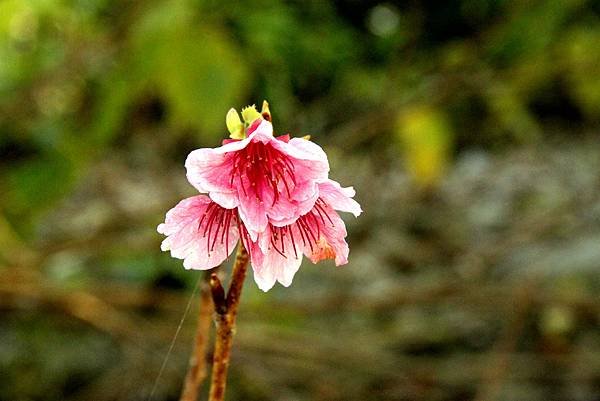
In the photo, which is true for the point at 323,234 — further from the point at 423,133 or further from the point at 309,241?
the point at 423,133

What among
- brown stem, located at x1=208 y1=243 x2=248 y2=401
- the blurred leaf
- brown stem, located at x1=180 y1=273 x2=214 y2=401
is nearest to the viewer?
brown stem, located at x1=208 y1=243 x2=248 y2=401

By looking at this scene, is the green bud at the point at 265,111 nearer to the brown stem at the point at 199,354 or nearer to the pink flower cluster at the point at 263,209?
the pink flower cluster at the point at 263,209

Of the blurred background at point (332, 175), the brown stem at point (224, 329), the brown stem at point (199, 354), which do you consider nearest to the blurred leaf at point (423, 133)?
the blurred background at point (332, 175)

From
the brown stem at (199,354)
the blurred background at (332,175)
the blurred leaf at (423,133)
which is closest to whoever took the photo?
the brown stem at (199,354)

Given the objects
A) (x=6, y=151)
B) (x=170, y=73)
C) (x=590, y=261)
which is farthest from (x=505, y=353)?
(x=6, y=151)

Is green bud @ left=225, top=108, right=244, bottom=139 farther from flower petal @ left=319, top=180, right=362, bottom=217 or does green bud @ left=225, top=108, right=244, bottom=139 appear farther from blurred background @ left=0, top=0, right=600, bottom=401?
blurred background @ left=0, top=0, right=600, bottom=401

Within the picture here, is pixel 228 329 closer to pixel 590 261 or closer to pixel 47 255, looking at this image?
pixel 47 255

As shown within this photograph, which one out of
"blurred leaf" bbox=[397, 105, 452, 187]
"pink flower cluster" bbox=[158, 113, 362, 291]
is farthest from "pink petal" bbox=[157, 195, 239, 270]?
"blurred leaf" bbox=[397, 105, 452, 187]
